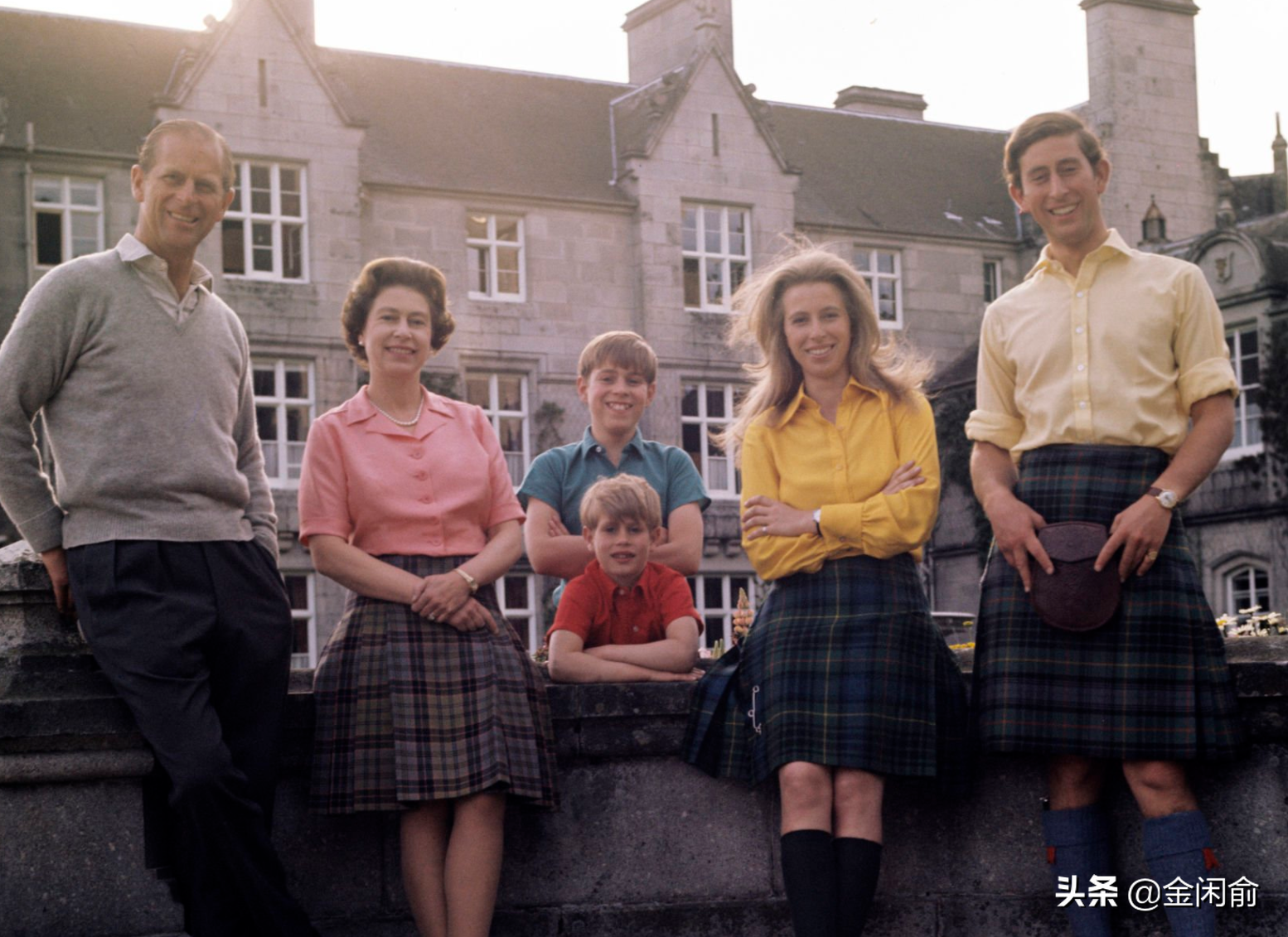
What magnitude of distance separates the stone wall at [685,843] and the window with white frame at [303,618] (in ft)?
65.0

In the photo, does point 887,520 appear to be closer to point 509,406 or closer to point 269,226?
point 269,226

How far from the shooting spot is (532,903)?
4766 millimetres

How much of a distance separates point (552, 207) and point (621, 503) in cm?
2261

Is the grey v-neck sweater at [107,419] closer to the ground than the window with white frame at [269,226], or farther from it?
closer to the ground

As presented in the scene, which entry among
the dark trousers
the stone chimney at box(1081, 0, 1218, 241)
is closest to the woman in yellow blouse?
the dark trousers

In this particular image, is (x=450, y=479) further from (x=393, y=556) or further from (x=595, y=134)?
(x=595, y=134)

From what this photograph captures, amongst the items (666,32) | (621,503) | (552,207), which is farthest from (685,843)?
(666,32)

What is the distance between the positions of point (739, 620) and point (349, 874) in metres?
6.39

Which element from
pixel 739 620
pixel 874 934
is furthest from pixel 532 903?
pixel 739 620

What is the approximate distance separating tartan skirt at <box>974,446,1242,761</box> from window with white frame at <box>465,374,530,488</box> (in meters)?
22.0

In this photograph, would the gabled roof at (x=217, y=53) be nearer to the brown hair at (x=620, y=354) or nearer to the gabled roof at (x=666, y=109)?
the gabled roof at (x=666, y=109)

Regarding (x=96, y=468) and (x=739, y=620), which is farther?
(x=739, y=620)

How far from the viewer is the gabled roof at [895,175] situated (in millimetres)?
30453

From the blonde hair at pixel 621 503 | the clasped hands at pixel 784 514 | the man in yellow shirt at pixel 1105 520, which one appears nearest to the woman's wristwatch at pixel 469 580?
the blonde hair at pixel 621 503
